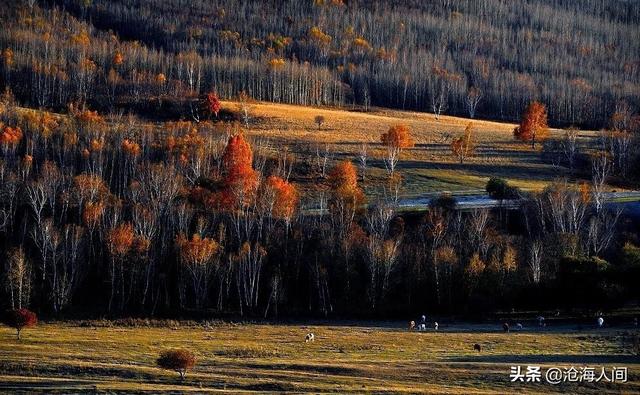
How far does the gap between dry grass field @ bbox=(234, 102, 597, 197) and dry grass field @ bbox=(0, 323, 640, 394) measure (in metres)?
39.7

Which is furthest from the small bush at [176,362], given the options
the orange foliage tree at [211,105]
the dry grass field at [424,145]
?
the orange foliage tree at [211,105]

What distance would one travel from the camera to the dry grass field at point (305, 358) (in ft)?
146

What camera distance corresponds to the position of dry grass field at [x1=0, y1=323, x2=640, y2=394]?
4459 cm

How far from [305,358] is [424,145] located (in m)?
76.7

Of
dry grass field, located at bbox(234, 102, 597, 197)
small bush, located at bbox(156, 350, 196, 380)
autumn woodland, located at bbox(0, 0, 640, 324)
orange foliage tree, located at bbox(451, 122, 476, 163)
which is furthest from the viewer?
orange foliage tree, located at bbox(451, 122, 476, 163)

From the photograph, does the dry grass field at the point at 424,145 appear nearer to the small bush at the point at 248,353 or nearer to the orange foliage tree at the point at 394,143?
the orange foliage tree at the point at 394,143

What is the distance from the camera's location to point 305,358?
5203cm

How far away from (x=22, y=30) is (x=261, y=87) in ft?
215

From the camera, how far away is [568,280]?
6938 cm

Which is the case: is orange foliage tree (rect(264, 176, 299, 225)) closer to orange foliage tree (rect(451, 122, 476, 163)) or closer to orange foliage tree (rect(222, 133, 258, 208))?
orange foliage tree (rect(222, 133, 258, 208))

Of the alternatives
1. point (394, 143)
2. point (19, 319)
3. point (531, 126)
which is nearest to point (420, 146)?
point (394, 143)

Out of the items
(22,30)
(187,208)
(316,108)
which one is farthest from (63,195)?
(22,30)

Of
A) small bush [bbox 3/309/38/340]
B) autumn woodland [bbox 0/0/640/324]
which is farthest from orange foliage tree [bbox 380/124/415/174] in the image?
small bush [bbox 3/309/38/340]

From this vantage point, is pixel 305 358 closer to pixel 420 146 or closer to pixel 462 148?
pixel 462 148
